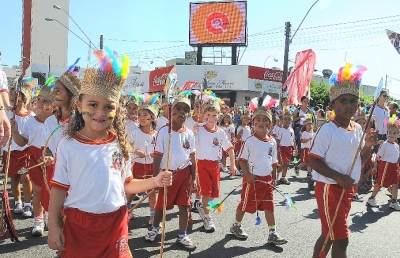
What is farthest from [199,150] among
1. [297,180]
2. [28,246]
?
[297,180]

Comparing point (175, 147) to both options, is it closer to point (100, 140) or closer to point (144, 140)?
point (144, 140)

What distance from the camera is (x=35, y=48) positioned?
68.2 metres

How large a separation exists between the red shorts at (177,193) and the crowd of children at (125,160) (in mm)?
14

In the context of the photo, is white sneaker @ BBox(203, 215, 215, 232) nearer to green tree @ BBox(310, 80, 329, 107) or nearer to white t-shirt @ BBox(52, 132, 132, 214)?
white t-shirt @ BBox(52, 132, 132, 214)

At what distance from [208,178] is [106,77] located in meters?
3.95

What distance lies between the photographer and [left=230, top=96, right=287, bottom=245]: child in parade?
5.62 meters

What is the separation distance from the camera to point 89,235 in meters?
2.88

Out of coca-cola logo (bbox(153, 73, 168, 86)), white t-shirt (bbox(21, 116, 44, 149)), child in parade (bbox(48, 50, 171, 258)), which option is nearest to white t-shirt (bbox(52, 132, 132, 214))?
child in parade (bbox(48, 50, 171, 258))

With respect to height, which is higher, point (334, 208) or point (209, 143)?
point (209, 143)

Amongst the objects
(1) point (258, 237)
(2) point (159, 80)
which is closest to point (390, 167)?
(1) point (258, 237)

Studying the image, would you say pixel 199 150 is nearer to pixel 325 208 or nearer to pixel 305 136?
pixel 325 208

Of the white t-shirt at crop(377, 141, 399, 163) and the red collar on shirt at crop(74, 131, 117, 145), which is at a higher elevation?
the red collar on shirt at crop(74, 131, 117, 145)

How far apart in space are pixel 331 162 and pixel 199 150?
298 centimetres

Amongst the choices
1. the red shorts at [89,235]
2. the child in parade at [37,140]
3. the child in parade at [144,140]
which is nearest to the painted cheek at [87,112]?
the red shorts at [89,235]
